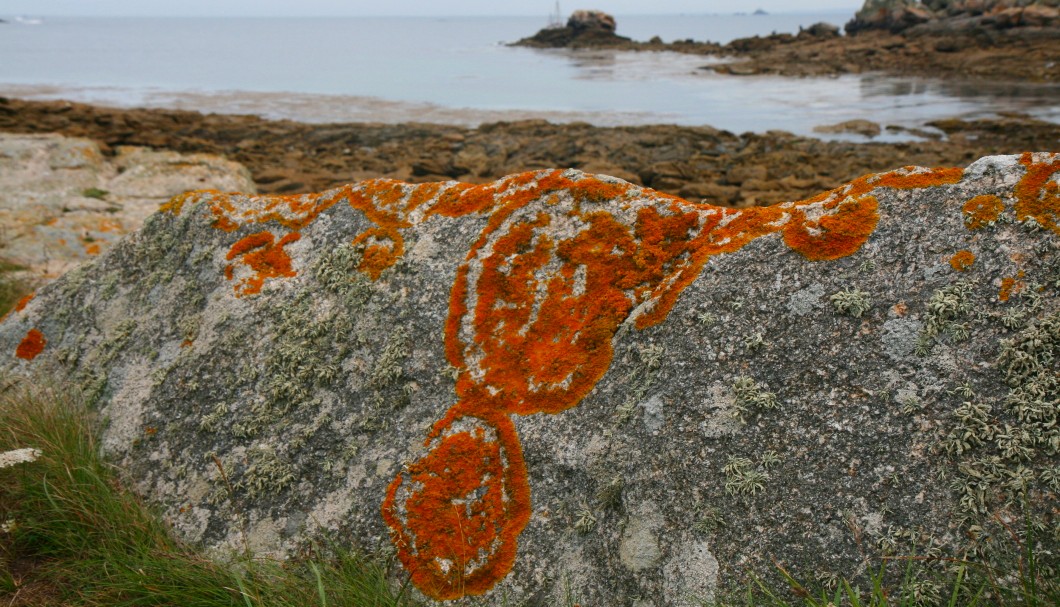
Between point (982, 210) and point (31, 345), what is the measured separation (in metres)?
5.58

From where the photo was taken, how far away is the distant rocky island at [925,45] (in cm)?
3822

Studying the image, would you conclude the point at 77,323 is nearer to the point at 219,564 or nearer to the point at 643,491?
the point at 219,564

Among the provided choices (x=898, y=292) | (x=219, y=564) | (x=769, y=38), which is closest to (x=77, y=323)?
(x=219, y=564)

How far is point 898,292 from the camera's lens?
286cm

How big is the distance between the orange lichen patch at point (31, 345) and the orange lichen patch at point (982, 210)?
17.8 feet

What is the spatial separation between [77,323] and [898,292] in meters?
4.91

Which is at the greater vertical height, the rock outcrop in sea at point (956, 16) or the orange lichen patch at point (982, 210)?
the rock outcrop in sea at point (956, 16)

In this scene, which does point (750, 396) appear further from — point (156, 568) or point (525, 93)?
point (525, 93)

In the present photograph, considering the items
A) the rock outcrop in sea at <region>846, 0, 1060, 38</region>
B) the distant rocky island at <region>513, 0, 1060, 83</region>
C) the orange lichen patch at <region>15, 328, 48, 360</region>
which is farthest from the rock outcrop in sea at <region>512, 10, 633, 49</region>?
the orange lichen patch at <region>15, 328, 48, 360</region>

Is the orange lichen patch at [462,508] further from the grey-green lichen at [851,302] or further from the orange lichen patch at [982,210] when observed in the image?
the orange lichen patch at [982,210]

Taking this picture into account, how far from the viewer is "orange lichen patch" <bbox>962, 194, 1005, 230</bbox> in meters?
2.87

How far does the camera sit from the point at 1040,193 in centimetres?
281

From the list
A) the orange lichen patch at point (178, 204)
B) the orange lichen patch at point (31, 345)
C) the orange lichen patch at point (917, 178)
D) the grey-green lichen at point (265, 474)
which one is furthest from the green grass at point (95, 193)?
the orange lichen patch at point (917, 178)

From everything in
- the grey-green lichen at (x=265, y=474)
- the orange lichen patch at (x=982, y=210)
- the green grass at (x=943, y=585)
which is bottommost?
the grey-green lichen at (x=265, y=474)
